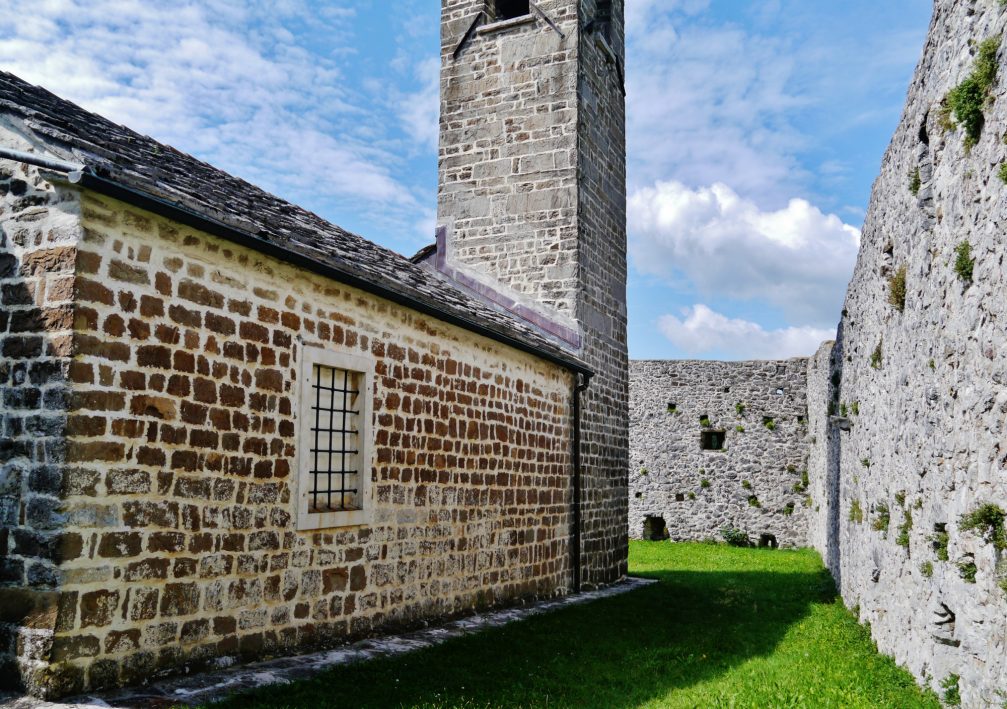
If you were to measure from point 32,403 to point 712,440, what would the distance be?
20.4 meters

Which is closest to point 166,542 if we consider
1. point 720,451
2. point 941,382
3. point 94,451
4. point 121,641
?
point 121,641

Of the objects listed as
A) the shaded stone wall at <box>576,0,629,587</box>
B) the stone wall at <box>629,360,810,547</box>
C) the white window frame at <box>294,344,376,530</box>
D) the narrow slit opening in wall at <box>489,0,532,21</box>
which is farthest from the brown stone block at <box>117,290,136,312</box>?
the stone wall at <box>629,360,810,547</box>

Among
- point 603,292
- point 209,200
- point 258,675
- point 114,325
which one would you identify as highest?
point 603,292

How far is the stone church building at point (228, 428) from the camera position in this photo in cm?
510

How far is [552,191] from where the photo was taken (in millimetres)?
13234

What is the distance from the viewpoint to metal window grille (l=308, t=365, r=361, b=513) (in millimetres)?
7258

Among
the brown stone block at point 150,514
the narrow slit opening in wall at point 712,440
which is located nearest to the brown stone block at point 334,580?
the brown stone block at point 150,514

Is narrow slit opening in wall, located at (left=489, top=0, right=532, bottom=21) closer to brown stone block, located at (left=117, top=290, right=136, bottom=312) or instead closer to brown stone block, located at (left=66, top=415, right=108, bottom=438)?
brown stone block, located at (left=117, top=290, right=136, bottom=312)

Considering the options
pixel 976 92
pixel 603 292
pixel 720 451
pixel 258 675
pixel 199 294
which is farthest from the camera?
pixel 720 451

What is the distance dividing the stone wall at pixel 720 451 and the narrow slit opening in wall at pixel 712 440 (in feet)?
0.46

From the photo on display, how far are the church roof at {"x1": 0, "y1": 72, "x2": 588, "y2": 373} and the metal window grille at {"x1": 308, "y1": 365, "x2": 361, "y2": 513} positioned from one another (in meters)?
0.93

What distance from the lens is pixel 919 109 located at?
20.3 feet

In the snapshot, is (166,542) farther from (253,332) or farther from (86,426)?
(253,332)

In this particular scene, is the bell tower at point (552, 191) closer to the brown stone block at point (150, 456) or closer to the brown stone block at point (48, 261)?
the brown stone block at point (150, 456)
